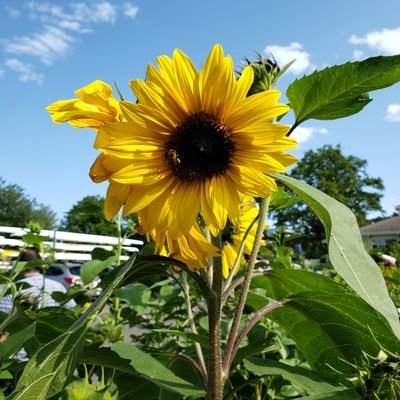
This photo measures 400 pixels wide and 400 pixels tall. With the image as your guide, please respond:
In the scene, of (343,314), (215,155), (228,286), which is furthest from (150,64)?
(343,314)

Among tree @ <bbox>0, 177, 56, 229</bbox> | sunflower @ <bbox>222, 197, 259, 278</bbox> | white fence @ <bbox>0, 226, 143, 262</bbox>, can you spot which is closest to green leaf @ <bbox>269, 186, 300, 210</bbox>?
sunflower @ <bbox>222, 197, 259, 278</bbox>

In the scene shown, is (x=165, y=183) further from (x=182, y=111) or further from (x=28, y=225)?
(x=28, y=225)

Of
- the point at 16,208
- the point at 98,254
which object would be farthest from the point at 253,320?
the point at 16,208

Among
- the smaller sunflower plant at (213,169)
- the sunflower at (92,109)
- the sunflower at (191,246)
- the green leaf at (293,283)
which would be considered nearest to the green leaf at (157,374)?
the smaller sunflower plant at (213,169)

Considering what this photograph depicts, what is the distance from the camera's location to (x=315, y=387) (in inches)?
35.8

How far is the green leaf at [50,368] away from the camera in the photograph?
2.05 feet

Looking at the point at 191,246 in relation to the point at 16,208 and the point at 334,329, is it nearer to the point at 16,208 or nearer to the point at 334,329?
the point at 334,329

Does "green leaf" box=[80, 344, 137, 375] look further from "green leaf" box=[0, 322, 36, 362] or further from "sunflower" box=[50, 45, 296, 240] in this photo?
"sunflower" box=[50, 45, 296, 240]

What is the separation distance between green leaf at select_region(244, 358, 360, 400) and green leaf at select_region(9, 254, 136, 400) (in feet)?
1.42

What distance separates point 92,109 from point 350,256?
1.69 ft

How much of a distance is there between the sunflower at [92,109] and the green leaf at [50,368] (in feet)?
1.19

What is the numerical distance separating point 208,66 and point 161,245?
32 centimetres

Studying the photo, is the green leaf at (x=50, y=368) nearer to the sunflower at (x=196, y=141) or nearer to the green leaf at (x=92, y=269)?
the sunflower at (x=196, y=141)

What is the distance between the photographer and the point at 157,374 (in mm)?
919
